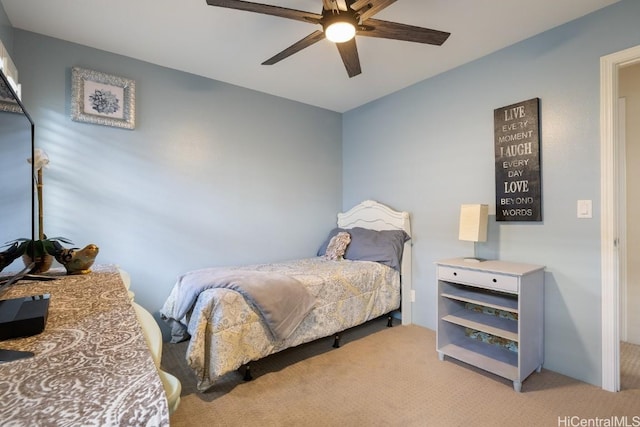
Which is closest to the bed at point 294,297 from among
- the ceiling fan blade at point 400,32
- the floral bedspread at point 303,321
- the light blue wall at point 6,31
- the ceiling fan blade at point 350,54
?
the floral bedspread at point 303,321

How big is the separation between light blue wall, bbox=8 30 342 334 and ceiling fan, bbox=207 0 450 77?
1.52 metres

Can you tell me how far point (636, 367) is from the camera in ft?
7.26

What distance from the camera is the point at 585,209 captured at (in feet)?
6.81

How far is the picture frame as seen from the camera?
2361mm

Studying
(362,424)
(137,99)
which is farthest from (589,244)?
(137,99)

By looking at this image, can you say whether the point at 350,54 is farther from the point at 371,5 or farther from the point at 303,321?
the point at 303,321

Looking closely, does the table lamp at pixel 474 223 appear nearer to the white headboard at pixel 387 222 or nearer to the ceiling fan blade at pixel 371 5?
the white headboard at pixel 387 222

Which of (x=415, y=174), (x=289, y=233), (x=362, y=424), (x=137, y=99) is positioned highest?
(x=137, y=99)

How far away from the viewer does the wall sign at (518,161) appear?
7.50 ft

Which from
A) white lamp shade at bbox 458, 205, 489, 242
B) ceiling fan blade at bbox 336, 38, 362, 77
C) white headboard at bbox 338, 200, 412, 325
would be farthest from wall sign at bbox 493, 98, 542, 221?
ceiling fan blade at bbox 336, 38, 362, 77

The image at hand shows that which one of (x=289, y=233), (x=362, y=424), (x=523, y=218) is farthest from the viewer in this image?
(x=289, y=233)

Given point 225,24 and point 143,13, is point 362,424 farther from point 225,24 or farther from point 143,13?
point 143,13

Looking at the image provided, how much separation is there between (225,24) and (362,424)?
2682 mm

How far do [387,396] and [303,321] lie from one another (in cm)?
78
